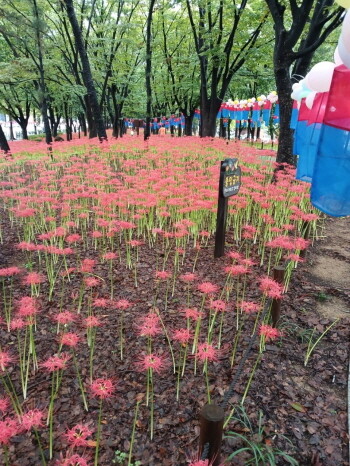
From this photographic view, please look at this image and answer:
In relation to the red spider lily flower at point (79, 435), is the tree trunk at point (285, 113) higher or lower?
higher

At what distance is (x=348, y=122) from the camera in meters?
2.10

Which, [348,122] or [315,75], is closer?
[348,122]

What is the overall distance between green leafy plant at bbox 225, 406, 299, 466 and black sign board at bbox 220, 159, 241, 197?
2.76 metres

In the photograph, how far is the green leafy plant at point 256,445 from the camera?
6.44ft

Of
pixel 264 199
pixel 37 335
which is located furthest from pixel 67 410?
pixel 264 199

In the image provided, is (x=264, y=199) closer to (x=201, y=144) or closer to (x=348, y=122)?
(x=348, y=122)

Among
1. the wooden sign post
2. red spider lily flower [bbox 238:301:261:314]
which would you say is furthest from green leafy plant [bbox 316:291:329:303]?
the wooden sign post

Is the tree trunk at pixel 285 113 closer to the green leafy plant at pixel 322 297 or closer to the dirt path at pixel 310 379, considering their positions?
the dirt path at pixel 310 379

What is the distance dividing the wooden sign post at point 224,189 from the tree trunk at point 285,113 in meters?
4.10

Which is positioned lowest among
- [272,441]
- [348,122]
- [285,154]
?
[272,441]

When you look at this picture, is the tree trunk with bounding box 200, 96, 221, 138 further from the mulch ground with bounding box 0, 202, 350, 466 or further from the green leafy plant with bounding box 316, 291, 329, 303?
the mulch ground with bounding box 0, 202, 350, 466

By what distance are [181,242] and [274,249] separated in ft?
5.06

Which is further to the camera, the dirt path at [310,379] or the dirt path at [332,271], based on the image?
the dirt path at [332,271]

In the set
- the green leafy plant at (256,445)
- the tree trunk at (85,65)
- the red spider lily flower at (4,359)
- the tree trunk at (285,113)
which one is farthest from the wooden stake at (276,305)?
the tree trunk at (85,65)
